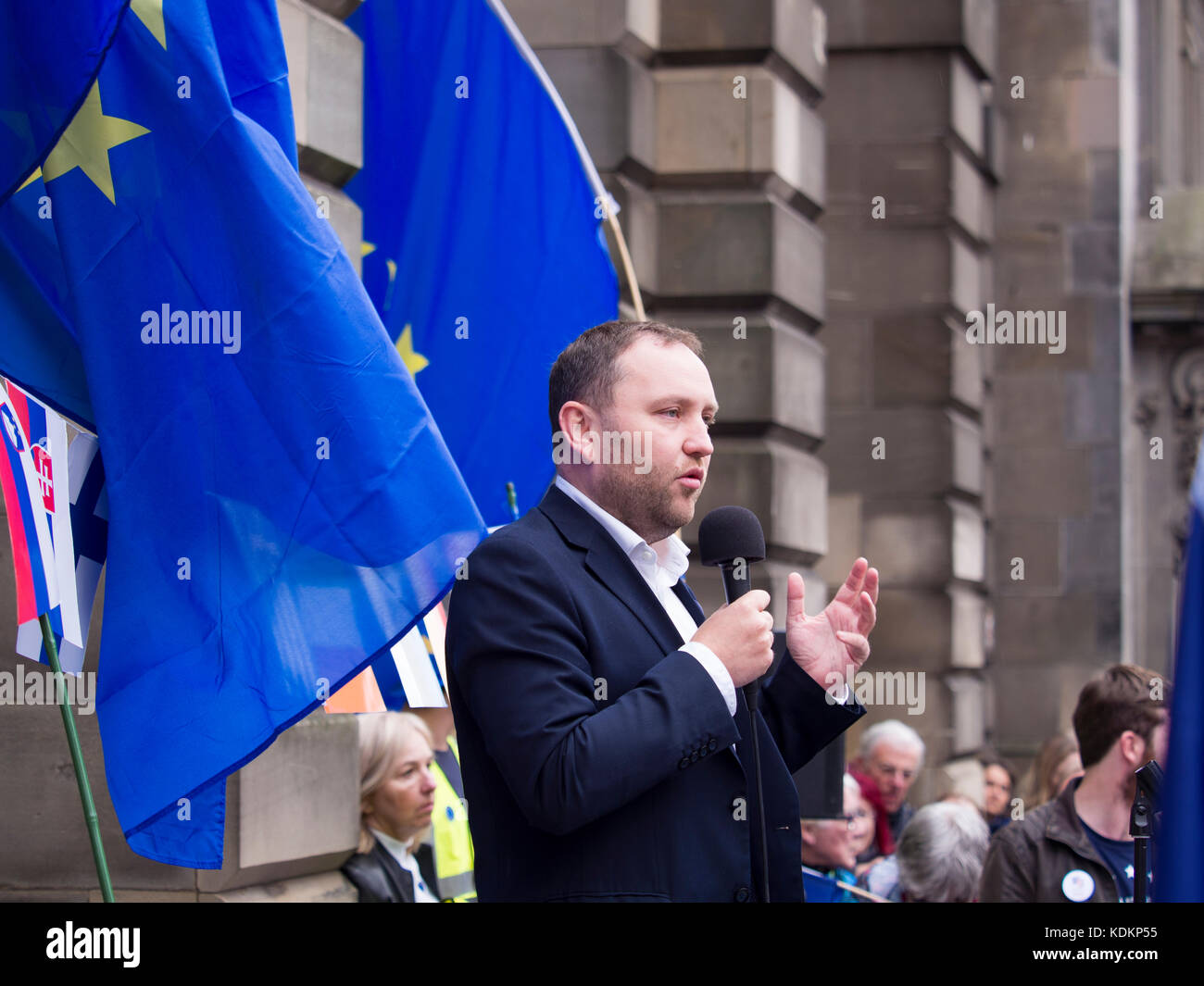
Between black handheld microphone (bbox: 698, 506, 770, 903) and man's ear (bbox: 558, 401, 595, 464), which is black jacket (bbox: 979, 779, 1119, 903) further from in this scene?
man's ear (bbox: 558, 401, 595, 464)

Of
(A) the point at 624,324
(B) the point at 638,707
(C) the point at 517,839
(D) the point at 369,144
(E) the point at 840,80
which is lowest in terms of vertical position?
(C) the point at 517,839

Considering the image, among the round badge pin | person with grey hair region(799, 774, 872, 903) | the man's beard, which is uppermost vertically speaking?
the man's beard

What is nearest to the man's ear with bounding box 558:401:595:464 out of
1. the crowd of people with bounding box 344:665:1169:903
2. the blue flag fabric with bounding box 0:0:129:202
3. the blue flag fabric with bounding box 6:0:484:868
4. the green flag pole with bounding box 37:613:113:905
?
the blue flag fabric with bounding box 6:0:484:868

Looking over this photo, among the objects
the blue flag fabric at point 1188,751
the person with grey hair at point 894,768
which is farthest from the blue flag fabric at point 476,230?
the blue flag fabric at point 1188,751

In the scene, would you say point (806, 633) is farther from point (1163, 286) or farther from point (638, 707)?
point (1163, 286)

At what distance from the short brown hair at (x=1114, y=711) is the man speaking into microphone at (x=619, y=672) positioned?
193 cm

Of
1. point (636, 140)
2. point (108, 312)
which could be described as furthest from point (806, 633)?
point (636, 140)

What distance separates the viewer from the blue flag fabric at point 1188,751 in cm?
153

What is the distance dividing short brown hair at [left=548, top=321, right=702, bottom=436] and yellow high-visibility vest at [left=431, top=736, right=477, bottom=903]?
3.11 metres

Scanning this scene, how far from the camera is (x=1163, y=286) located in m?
15.4

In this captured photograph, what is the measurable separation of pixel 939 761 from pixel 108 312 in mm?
9241

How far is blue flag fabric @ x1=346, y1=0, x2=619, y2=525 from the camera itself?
562 cm

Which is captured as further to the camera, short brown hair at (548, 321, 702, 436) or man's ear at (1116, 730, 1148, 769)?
man's ear at (1116, 730, 1148, 769)

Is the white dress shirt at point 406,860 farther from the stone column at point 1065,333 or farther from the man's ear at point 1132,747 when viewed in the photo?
the stone column at point 1065,333
